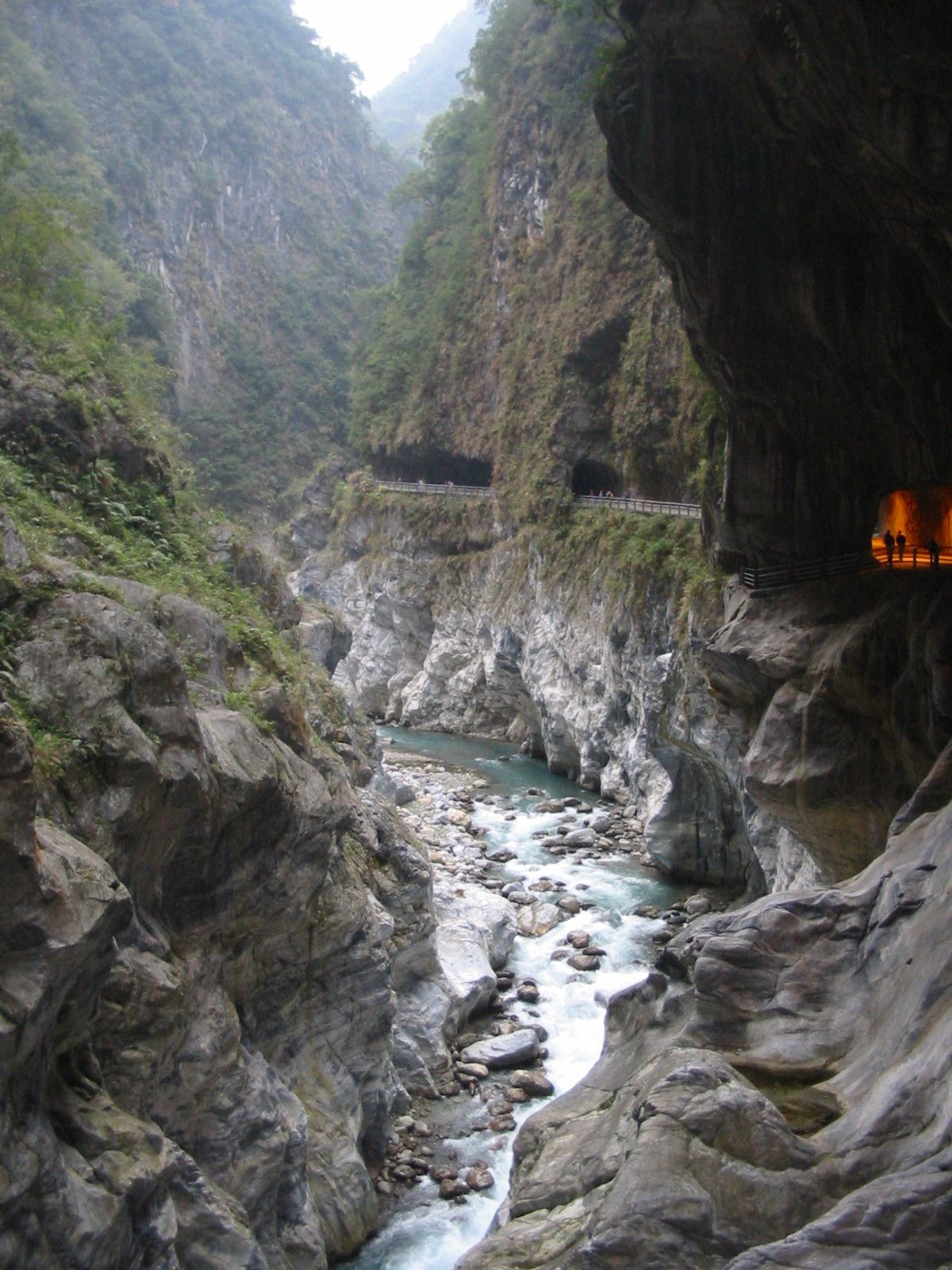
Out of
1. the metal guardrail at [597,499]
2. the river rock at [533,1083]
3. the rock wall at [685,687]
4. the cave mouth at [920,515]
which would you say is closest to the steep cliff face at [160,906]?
the river rock at [533,1083]

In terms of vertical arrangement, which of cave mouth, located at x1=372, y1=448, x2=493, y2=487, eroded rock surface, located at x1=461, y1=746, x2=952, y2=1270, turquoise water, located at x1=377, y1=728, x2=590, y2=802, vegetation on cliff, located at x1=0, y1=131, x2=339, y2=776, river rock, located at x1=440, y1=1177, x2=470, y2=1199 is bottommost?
river rock, located at x1=440, y1=1177, x2=470, y2=1199

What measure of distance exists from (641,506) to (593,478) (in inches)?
305

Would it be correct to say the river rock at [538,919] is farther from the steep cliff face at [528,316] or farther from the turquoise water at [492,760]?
the steep cliff face at [528,316]

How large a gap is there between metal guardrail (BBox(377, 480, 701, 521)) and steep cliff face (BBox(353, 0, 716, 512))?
1.04 meters

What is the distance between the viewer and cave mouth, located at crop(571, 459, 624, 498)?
36.2m

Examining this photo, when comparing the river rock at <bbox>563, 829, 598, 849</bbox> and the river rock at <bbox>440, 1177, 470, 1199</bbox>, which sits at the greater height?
the river rock at <bbox>563, 829, 598, 849</bbox>

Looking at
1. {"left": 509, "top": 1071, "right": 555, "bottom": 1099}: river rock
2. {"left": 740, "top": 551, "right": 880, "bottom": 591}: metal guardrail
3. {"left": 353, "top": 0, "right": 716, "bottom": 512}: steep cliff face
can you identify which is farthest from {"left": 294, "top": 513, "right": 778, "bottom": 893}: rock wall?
{"left": 509, "top": 1071, "right": 555, "bottom": 1099}: river rock

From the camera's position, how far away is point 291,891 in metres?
10.4

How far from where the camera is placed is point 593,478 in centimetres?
3766

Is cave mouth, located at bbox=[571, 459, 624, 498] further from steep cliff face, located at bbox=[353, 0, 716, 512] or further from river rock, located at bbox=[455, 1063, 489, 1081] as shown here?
river rock, located at bbox=[455, 1063, 489, 1081]

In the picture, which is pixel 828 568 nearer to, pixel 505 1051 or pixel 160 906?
pixel 505 1051

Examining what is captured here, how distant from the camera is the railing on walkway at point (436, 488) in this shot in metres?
43.4

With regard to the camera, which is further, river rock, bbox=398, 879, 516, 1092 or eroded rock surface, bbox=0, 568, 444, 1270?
river rock, bbox=398, 879, 516, 1092

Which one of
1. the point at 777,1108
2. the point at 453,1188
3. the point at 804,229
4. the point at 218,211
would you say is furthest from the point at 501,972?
the point at 218,211
